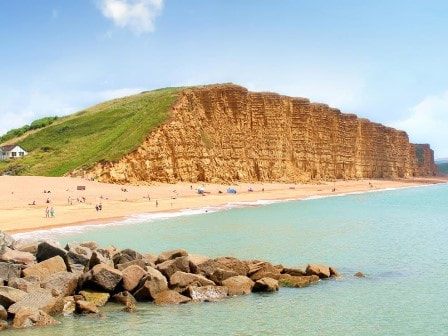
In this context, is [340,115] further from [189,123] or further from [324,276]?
[324,276]

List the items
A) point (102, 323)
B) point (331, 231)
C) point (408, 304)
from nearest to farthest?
point (102, 323), point (408, 304), point (331, 231)

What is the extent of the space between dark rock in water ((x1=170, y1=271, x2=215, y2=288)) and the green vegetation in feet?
343

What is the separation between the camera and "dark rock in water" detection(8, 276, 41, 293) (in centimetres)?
1434

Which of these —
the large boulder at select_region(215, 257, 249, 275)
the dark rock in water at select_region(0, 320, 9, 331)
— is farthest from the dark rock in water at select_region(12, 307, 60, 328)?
the large boulder at select_region(215, 257, 249, 275)

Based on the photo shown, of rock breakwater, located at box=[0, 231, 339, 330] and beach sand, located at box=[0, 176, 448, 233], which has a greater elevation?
beach sand, located at box=[0, 176, 448, 233]

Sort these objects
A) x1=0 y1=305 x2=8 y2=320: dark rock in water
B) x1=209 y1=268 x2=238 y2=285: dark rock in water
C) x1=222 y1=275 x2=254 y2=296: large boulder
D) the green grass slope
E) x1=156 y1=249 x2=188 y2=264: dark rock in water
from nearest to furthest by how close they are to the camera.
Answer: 1. x1=0 y1=305 x2=8 y2=320: dark rock in water
2. x1=222 y1=275 x2=254 y2=296: large boulder
3. x1=209 y1=268 x2=238 y2=285: dark rock in water
4. x1=156 y1=249 x2=188 y2=264: dark rock in water
5. the green grass slope

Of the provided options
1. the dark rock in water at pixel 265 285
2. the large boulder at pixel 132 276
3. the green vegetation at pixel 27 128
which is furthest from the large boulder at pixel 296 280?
the green vegetation at pixel 27 128

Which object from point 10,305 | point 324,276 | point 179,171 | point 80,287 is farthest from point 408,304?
point 179,171

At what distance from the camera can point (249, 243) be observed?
26.6 meters

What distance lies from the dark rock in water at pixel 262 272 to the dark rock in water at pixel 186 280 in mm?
1896

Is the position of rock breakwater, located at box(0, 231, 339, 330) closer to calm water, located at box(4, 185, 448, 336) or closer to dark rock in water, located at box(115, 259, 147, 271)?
dark rock in water, located at box(115, 259, 147, 271)

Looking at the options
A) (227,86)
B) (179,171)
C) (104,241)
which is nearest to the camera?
(104,241)

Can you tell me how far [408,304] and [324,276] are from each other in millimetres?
3635

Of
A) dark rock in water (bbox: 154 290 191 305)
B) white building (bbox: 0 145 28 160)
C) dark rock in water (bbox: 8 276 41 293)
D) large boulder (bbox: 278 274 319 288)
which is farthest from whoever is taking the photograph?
white building (bbox: 0 145 28 160)
